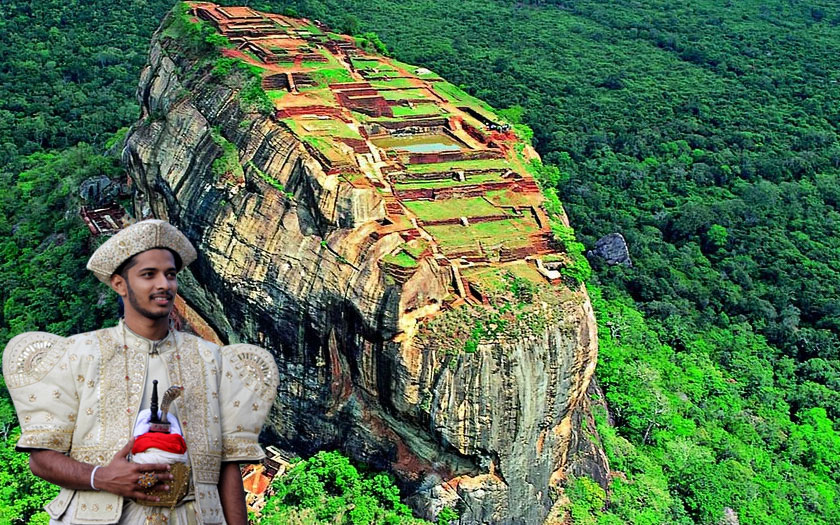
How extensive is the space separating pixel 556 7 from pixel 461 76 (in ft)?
83.2

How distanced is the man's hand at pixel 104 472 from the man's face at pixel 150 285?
2.35 ft

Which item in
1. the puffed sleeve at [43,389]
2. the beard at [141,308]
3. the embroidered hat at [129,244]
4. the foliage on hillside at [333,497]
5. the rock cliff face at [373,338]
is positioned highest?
the embroidered hat at [129,244]

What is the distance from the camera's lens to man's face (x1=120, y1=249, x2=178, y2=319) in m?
4.78

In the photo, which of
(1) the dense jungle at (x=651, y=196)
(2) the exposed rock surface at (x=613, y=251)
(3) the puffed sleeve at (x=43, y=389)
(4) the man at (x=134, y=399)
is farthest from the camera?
(2) the exposed rock surface at (x=613, y=251)

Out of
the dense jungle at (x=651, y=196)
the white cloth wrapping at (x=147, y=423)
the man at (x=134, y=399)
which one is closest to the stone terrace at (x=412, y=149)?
the dense jungle at (x=651, y=196)

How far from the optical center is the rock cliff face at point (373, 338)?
19.0 m

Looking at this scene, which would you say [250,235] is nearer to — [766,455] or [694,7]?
[766,455]

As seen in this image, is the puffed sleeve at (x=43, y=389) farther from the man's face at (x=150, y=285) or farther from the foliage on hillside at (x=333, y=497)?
the foliage on hillside at (x=333, y=497)

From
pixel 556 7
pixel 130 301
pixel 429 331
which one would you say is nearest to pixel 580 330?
pixel 429 331

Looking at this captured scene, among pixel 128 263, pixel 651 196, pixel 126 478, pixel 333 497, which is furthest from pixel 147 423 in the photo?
pixel 651 196

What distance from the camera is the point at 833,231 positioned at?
4134 cm

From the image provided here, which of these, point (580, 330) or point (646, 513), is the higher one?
point (580, 330)

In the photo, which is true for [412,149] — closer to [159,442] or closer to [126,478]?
[159,442]

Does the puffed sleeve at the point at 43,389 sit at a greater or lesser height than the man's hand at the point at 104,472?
greater
